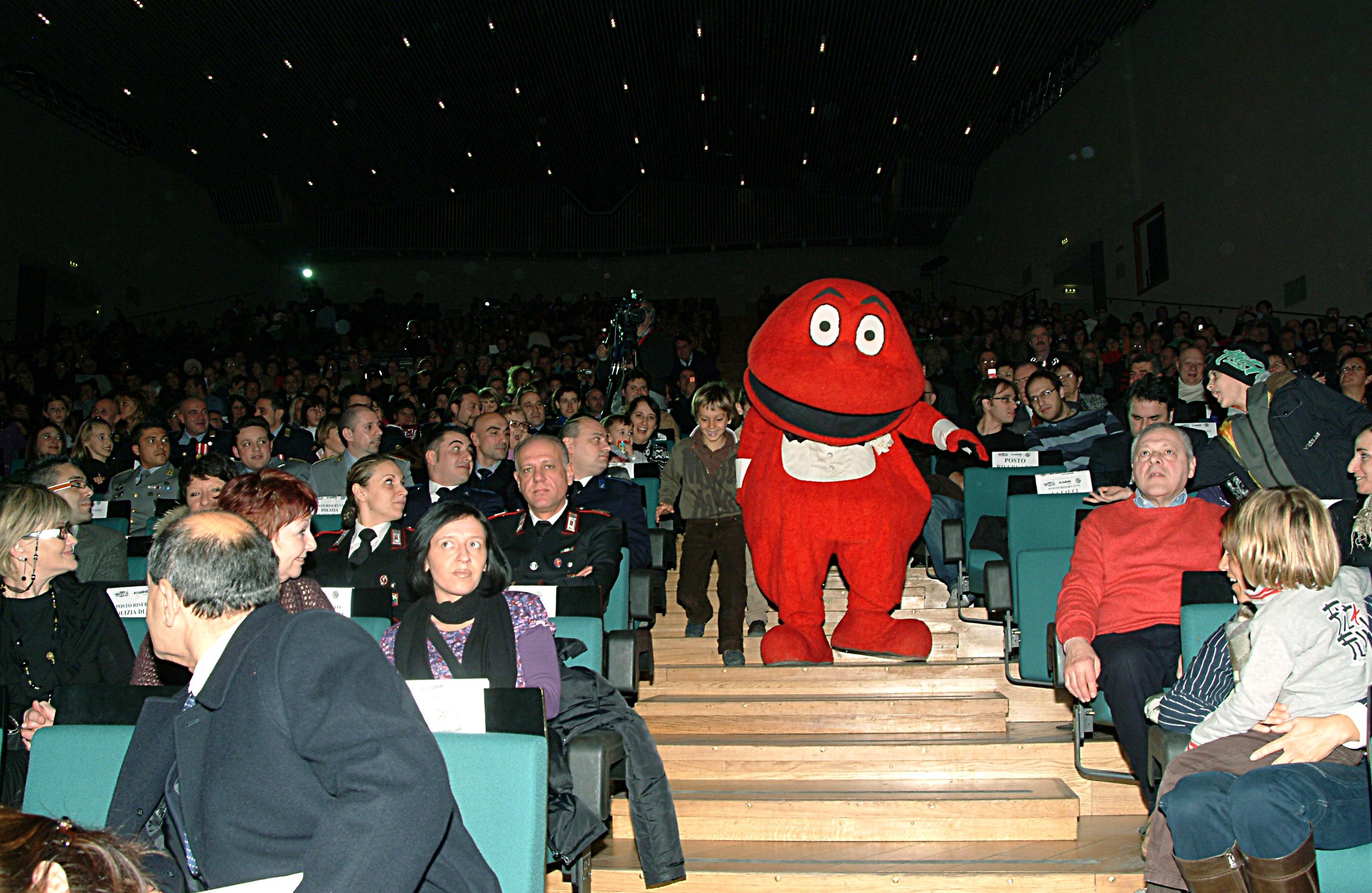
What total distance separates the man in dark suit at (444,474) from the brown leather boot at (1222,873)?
276 centimetres

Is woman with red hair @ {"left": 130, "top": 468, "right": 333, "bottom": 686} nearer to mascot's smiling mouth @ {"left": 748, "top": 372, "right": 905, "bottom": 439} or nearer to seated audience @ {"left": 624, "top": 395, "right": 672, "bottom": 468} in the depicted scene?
mascot's smiling mouth @ {"left": 748, "top": 372, "right": 905, "bottom": 439}

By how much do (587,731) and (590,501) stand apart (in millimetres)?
1633

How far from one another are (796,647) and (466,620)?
1.48m

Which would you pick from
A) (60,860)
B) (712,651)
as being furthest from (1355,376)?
(60,860)

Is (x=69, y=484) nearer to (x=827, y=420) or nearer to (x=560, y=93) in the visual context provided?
(x=827, y=420)

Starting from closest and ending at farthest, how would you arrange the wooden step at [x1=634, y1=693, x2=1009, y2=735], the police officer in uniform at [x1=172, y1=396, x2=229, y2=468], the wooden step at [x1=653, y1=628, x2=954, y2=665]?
the wooden step at [x1=634, y1=693, x2=1009, y2=735], the wooden step at [x1=653, y1=628, x2=954, y2=665], the police officer in uniform at [x1=172, y1=396, x2=229, y2=468]

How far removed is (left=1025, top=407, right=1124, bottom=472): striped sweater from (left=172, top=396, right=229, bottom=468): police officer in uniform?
14.1ft

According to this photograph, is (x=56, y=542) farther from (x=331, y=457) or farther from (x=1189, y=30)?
(x=1189, y=30)

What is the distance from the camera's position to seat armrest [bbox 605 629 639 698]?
263 cm

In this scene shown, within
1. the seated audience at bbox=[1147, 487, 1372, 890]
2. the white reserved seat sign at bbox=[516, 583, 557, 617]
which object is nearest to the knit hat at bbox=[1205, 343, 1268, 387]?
the seated audience at bbox=[1147, 487, 1372, 890]

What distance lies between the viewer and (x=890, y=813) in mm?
2738

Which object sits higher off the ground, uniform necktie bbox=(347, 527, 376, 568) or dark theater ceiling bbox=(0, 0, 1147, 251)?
dark theater ceiling bbox=(0, 0, 1147, 251)

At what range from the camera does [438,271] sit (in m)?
19.7


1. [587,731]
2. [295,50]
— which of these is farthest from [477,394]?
[295,50]
